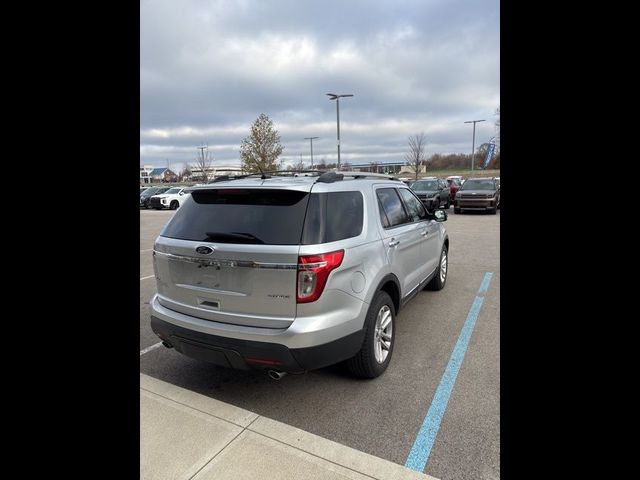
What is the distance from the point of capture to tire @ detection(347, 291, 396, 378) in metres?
3.31

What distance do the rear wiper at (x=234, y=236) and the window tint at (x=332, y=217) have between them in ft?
1.22

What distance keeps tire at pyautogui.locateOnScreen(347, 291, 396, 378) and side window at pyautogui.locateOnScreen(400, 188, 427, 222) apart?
1494 millimetres

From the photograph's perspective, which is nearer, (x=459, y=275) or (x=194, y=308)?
(x=194, y=308)

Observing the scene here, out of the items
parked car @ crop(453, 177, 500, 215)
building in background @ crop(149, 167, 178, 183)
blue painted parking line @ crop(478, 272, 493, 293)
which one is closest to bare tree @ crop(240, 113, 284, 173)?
parked car @ crop(453, 177, 500, 215)

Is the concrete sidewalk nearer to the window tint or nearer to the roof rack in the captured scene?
the window tint

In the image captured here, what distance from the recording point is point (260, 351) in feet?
9.18

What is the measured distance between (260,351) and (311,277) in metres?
0.64

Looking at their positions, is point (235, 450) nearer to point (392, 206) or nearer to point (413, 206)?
point (392, 206)

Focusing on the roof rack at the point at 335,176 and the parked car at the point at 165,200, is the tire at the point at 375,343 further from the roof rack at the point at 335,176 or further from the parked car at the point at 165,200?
the parked car at the point at 165,200
